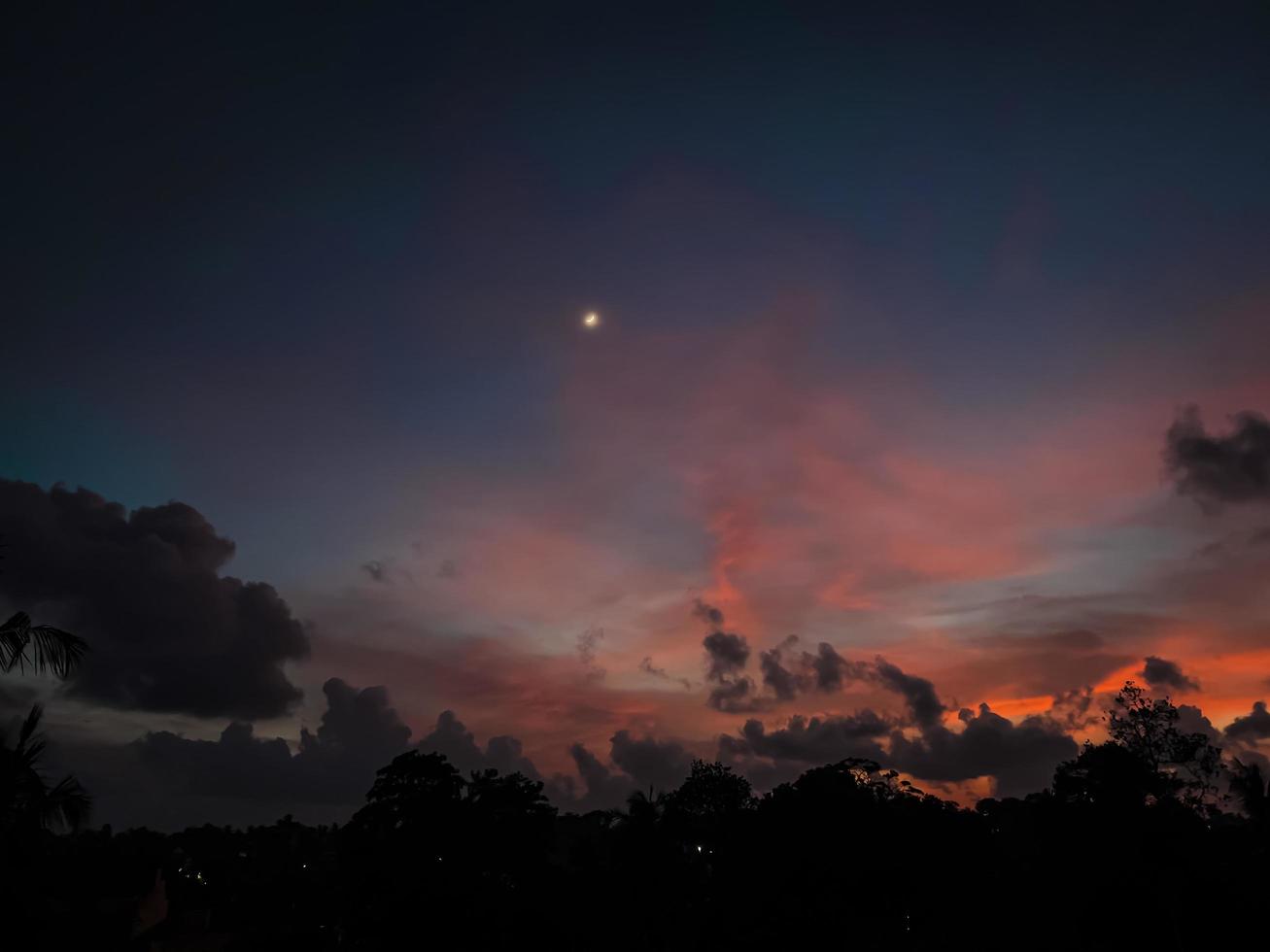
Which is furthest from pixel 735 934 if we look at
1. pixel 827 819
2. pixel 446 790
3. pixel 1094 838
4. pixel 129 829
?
pixel 129 829

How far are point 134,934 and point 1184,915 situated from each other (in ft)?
200

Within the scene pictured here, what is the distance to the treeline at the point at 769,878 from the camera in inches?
1623

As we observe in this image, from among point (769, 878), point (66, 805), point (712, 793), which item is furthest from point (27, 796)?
point (712, 793)

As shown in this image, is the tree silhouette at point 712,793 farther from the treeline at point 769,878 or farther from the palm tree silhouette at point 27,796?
the palm tree silhouette at point 27,796

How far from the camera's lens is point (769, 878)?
46531mm

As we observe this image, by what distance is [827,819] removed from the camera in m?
50.6

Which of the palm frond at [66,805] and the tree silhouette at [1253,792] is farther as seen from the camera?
the tree silhouette at [1253,792]

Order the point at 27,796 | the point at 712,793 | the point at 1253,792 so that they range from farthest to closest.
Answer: the point at 712,793 → the point at 1253,792 → the point at 27,796

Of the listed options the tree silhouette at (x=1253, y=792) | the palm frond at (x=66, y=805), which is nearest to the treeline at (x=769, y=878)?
the tree silhouette at (x=1253, y=792)

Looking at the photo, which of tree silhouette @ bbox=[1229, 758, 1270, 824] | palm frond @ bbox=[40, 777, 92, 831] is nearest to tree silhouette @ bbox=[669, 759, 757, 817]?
tree silhouette @ bbox=[1229, 758, 1270, 824]

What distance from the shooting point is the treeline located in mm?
41219

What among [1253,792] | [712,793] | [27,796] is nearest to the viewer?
[27,796]

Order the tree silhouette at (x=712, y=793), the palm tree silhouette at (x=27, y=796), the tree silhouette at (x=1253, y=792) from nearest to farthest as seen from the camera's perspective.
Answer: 1. the palm tree silhouette at (x=27, y=796)
2. the tree silhouette at (x=1253, y=792)
3. the tree silhouette at (x=712, y=793)

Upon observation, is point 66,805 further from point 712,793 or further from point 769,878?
point 712,793
